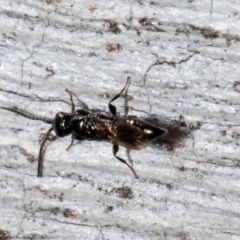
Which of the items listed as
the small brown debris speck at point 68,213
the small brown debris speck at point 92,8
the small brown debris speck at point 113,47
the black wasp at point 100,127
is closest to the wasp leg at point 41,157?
the black wasp at point 100,127

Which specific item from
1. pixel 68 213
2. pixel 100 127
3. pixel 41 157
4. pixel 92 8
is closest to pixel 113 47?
pixel 92 8

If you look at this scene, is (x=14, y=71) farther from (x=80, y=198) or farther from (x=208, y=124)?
(x=208, y=124)

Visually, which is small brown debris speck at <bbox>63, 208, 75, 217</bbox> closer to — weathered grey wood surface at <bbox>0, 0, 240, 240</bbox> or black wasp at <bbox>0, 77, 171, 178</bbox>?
weathered grey wood surface at <bbox>0, 0, 240, 240</bbox>

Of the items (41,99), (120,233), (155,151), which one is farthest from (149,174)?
(41,99)

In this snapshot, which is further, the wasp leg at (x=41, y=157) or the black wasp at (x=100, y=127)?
the wasp leg at (x=41, y=157)

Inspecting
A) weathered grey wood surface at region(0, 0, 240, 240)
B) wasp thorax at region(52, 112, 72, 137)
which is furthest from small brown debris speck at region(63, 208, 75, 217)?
wasp thorax at region(52, 112, 72, 137)

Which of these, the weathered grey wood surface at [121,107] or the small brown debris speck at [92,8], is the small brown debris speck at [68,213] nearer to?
the weathered grey wood surface at [121,107]
